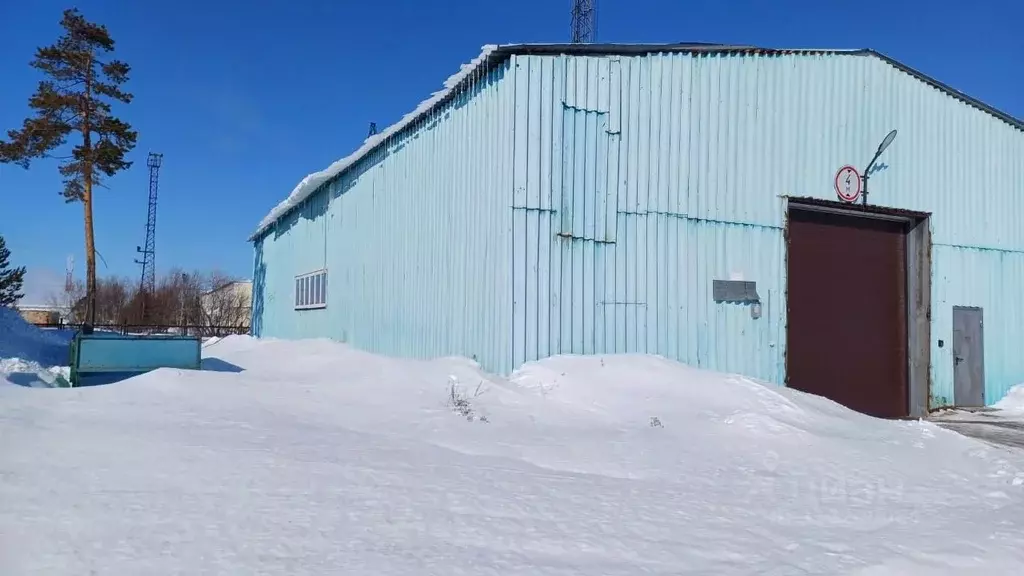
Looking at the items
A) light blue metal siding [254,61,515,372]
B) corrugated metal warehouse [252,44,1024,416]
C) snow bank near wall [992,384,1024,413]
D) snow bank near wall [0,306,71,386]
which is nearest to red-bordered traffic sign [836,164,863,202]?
corrugated metal warehouse [252,44,1024,416]

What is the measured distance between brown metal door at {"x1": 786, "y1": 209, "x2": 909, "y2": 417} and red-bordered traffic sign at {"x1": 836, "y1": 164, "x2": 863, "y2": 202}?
0.36 meters

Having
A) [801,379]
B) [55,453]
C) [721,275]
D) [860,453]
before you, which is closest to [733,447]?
[860,453]

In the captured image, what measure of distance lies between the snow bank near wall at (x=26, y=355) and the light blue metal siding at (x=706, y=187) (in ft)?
22.4

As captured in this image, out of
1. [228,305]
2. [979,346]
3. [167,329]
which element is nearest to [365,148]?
[979,346]

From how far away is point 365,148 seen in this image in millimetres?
14906

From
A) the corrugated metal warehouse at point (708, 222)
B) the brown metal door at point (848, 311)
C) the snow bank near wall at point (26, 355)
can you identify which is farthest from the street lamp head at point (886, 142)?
the snow bank near wall at point (26, 355)

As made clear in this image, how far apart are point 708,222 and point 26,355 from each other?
12976mm

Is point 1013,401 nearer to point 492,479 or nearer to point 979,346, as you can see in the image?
→ point 979,346

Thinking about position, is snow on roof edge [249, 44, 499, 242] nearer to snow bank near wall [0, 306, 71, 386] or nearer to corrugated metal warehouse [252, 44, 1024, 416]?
corrugated metal warehouse [252, 44, 1024, 416]

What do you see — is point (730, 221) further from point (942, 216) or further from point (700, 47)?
point (942, 216)

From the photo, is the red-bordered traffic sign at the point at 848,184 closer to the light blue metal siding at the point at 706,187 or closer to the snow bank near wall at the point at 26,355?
the light blue metal siding at the point at 706,187

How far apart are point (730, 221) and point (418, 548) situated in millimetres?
8262

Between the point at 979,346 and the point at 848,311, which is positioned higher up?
the point at 848,311

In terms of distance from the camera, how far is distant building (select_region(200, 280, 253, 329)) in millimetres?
52044
